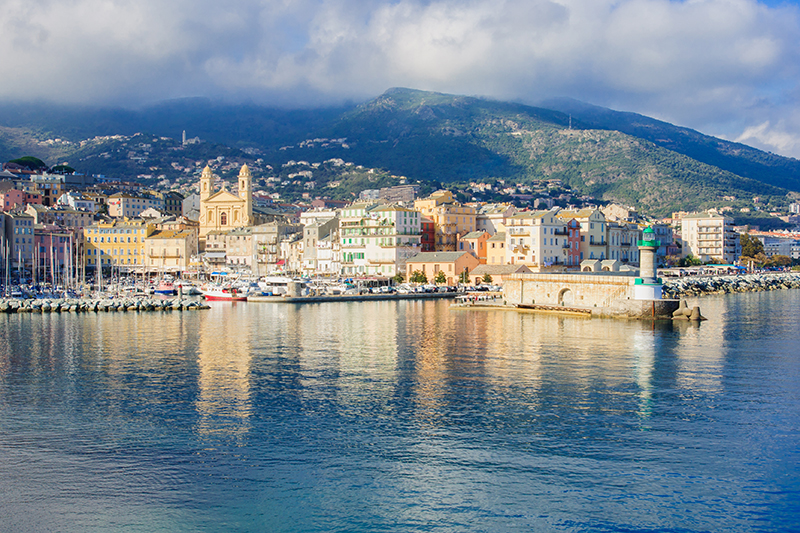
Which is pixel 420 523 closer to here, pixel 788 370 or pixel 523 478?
pixel 523 478

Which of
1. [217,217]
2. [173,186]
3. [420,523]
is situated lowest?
[420,523]

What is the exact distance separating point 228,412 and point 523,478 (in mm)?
8556

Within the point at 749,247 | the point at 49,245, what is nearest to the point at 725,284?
the point at 749,247

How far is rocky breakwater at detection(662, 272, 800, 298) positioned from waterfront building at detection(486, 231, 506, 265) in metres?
16.4

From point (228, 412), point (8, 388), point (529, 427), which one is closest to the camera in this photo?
point (529, 427)

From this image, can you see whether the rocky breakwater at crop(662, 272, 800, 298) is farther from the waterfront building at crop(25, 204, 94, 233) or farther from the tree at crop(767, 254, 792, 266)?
the waterfront building at crop(25, 204, 94, 233)

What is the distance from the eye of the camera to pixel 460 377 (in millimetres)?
23500

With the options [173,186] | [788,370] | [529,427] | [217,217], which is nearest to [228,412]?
[529,427]

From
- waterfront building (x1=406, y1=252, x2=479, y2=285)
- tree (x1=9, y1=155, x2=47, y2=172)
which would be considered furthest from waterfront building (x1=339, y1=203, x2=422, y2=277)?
tree (x1=9, y1=155, x2=47, y2=172)

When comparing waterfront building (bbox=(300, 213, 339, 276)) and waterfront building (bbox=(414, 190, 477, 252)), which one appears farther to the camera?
waterfront building (bbox=(300, 213, 339, 276))

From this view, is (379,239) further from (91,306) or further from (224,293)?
(91,306)

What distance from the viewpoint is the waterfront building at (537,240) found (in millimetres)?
72312

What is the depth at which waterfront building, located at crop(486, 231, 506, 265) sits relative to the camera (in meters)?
75.0

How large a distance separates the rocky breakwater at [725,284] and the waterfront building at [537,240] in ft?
37.3
